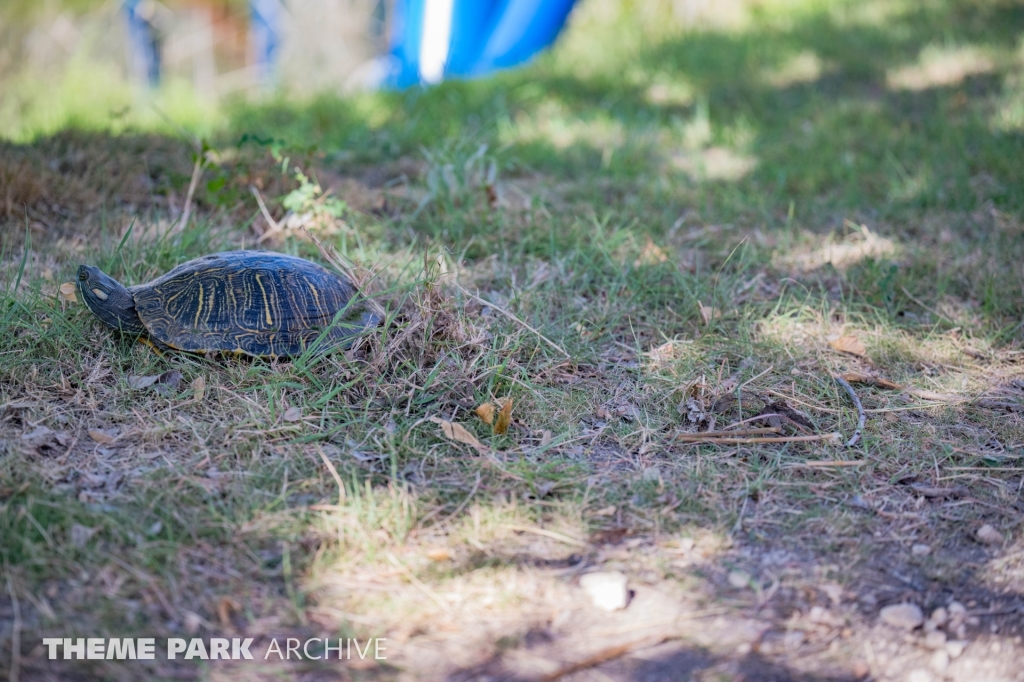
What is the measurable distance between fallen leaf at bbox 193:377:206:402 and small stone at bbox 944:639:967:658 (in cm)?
222

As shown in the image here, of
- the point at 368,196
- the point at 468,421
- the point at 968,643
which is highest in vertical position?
the point at 368,196

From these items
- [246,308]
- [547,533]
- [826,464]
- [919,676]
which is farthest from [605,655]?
[246,308]

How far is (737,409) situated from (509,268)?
1285mm

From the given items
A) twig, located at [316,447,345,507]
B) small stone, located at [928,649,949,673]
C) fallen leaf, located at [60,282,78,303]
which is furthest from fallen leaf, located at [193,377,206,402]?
small stone, located at [928,649,949,673]

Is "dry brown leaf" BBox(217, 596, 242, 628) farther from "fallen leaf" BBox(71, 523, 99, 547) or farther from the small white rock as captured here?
the small white rock

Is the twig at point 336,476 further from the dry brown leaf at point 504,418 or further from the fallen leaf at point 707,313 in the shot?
the fallen leaf at point 707,313

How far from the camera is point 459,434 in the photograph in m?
2.48

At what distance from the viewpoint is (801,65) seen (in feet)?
21.9

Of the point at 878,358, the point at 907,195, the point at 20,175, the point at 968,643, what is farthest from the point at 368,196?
the point at 968,643

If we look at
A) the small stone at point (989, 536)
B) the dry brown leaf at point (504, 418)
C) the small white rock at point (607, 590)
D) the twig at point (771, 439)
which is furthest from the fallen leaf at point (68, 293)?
the small stone at point (989, 536)

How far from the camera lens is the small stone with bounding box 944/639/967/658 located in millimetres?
1849

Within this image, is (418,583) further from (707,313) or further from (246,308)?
(707,313)

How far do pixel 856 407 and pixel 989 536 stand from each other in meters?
0.64

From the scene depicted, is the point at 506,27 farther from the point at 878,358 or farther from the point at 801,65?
the point at 878,358
